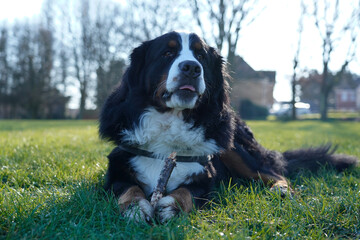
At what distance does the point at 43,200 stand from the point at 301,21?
939 inches

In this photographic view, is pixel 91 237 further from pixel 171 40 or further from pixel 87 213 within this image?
pixel 171 40

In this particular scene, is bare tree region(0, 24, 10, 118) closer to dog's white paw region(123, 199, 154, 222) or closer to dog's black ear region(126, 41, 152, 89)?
dog's black ear region(126, 41, 152, 89)

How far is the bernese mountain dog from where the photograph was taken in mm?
2898

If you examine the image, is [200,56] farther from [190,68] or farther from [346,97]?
[346,97]

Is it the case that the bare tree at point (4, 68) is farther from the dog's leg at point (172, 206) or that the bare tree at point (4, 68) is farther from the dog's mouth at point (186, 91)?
the dog's leg at point (172, 206)

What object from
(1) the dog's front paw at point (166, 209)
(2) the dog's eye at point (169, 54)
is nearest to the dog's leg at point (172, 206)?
(1) the dog's front paw at point (166, 209)

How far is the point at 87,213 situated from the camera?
2365 millimetres

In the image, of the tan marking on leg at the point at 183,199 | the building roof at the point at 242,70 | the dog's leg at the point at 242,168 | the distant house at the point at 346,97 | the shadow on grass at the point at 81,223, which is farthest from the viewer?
the distant house at the point at 346,97

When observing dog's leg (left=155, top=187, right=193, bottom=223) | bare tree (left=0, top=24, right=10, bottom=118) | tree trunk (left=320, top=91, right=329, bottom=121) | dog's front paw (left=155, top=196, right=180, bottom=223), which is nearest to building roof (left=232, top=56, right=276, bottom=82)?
dog's leg (left=155, top=187, right=193, bottom=223)

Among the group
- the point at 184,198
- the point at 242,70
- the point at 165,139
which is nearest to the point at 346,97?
the point at 242,70

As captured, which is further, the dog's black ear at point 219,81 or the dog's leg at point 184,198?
the dog's black ear at point 219,81

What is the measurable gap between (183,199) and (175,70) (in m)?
1.13

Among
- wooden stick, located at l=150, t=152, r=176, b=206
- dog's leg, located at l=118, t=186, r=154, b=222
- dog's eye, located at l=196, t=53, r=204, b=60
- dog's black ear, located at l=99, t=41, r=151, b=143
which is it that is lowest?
dog's leg, located at l=118, t=186, r=154, b=222

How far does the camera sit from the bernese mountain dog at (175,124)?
2.90m
